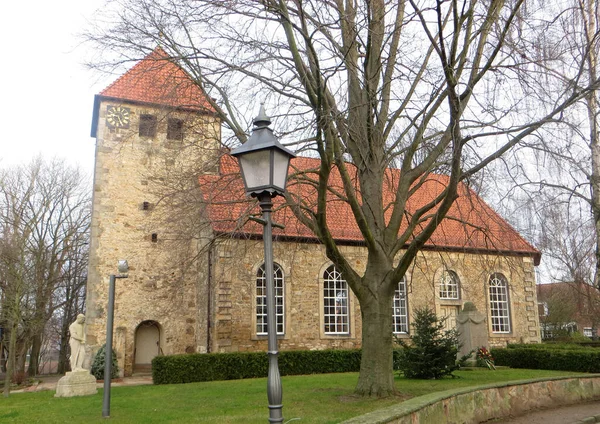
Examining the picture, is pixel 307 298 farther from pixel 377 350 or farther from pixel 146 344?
pixel 377 350

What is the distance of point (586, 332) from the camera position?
172ft

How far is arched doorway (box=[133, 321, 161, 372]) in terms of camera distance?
1945 centimetres

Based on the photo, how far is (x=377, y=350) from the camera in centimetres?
992

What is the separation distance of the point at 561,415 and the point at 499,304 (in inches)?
588

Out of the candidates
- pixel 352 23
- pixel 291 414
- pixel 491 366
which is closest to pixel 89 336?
pixel 291 414

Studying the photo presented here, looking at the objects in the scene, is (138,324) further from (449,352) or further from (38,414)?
(449,352)

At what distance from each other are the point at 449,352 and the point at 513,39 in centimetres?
834

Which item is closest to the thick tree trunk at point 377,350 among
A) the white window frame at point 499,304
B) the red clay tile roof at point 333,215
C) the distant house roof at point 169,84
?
the red clay tile roof at point 333,215

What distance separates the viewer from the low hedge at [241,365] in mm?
15227

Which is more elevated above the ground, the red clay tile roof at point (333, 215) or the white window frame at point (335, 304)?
the red clay tile roof at point (333, 215)

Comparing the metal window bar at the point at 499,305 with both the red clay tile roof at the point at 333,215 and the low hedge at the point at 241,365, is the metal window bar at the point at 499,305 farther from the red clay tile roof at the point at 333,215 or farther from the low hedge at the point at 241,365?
the low hedge at the point at 241,365

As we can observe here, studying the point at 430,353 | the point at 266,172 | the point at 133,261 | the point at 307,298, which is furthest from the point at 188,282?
the point at 266,172

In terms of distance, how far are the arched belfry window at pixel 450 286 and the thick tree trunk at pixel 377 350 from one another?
12.8 meters

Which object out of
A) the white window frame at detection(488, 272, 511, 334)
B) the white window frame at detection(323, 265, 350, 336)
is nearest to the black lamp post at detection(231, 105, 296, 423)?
the white window frame at detection(323, 265, 350, 336)
